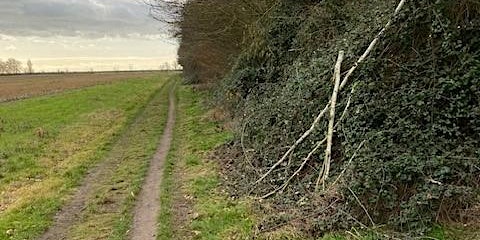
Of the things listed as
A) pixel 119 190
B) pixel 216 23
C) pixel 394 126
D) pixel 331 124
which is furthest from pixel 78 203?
pixel 216 23

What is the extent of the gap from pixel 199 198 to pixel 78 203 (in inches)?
101

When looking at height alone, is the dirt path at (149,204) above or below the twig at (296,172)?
below

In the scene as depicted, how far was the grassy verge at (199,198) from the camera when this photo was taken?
27.2 ft

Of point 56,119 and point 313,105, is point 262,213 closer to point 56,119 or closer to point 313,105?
point 313,105

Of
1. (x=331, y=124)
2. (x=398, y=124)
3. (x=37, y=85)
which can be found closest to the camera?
(x=398, y=124)

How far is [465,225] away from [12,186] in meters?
10.4

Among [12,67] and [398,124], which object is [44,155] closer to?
[398,124]

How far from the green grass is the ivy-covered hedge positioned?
4.25 metres

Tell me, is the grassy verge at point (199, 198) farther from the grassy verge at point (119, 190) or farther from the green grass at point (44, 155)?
the green grass at point (44, 155)

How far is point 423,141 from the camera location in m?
7.72

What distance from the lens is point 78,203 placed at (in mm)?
10633

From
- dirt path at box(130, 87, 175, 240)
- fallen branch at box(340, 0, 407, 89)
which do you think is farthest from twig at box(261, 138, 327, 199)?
dirt path at box(130, 87, 175, 240)

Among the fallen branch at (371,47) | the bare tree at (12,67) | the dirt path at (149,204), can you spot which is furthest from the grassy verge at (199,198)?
the bare tree at (12,67)

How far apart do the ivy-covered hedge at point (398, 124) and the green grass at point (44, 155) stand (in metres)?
4.25
